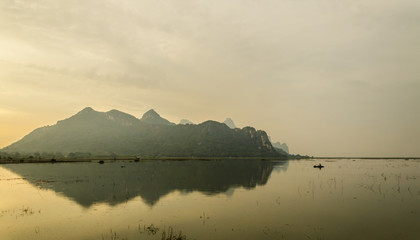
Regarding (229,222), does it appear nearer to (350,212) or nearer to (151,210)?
(151,210)

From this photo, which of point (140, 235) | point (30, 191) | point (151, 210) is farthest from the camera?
point (30, 191)

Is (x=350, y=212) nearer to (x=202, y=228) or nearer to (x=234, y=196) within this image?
(x=234, y=196)

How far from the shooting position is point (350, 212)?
3044cm

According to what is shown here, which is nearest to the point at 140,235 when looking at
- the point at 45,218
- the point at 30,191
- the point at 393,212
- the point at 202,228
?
the point at 202,228

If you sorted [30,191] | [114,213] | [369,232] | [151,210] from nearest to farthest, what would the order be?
[369,232], [114,213], [151,210], [30,191]

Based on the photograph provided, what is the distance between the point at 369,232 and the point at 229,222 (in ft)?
41.6

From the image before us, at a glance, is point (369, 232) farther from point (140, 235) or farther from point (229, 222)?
point (140, 235)

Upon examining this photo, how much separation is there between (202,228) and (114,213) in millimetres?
11320

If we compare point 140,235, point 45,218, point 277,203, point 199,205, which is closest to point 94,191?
point 45,218

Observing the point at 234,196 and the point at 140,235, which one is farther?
the point at 234,196

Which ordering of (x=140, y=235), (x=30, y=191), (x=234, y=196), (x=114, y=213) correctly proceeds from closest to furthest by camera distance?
(x=140, y=235), (x=114, y=213), (x=234, y=196), (x=30, y=191)

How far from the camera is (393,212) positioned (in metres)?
30.5

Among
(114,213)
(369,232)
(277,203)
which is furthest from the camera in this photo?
(277,203)

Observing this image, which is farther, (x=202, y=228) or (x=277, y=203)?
(x=277, y=203)
